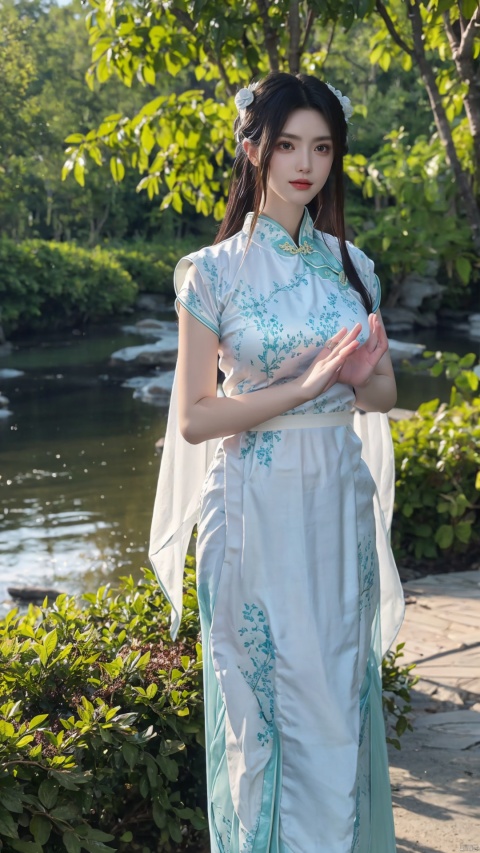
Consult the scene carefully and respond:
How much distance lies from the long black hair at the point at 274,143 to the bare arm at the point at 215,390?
0.94ft

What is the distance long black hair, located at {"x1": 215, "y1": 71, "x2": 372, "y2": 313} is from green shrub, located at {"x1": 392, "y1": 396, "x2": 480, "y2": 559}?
131 inches

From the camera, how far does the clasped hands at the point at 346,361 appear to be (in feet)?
6.47

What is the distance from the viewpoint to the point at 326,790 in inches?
78.7

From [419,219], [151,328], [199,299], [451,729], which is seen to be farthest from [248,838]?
[151,328]

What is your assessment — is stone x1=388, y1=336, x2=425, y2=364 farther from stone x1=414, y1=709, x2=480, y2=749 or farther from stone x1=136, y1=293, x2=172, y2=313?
stone x1=414, y1=709, x2=480, y2=749

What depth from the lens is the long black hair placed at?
2.13 meters

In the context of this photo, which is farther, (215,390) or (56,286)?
(56,286)

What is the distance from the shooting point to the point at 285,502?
2062 mm

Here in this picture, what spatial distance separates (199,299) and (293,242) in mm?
266

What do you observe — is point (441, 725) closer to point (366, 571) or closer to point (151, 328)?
point (366, 571)

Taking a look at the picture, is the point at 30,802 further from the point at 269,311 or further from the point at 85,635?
the point at 269,311

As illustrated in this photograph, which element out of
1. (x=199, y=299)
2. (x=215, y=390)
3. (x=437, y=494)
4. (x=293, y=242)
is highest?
(x=293, y=242)

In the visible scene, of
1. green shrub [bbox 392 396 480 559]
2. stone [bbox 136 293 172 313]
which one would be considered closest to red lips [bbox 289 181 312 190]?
green shrub [bbox 392 396 480 559]

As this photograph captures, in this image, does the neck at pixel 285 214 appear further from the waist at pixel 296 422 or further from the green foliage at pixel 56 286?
the green foliage at pixel 56 286
